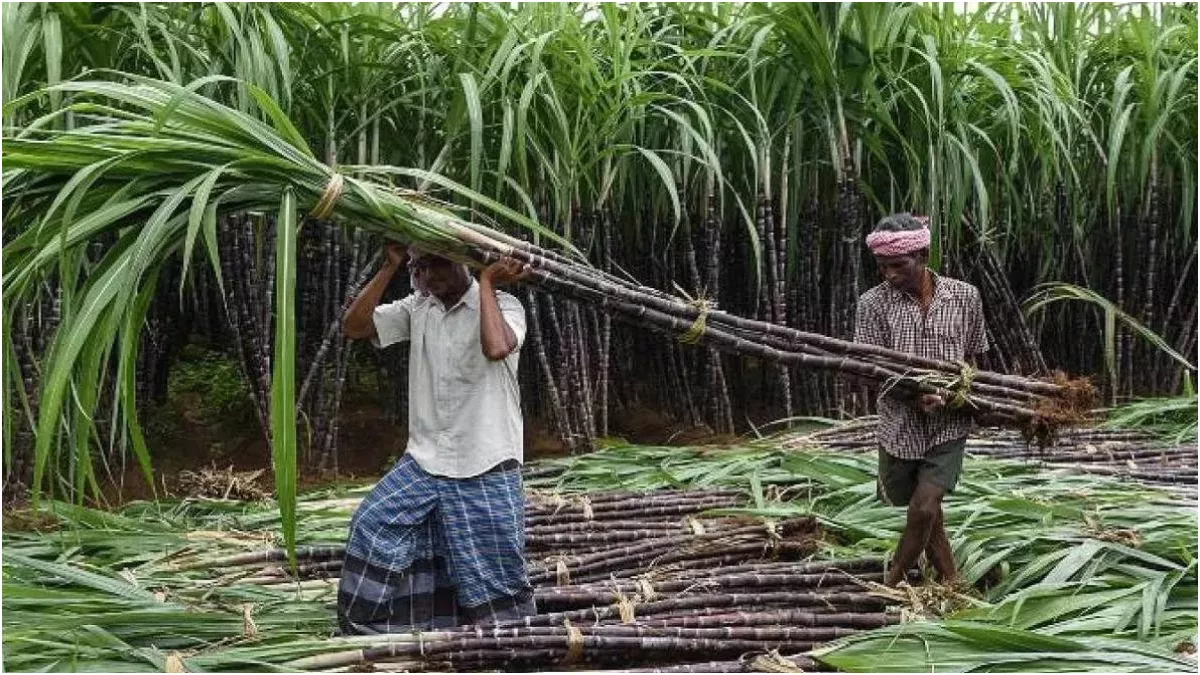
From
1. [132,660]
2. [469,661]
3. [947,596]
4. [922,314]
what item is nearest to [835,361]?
[922,314]

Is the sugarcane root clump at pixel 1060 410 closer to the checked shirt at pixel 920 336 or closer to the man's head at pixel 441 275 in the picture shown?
the checked shirt at pixel 920 336

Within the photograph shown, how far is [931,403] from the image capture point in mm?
2967

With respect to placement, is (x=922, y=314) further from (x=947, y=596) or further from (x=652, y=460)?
(x=652, y=460)

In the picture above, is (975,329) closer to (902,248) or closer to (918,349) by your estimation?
(918,349)

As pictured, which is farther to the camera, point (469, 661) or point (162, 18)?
point (162, 18)

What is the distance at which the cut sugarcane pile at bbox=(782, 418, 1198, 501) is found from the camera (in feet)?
13.6

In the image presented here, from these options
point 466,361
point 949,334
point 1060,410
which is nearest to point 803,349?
point 949,334

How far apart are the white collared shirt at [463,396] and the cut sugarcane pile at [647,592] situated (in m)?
0.34

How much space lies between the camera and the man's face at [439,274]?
9.25ft

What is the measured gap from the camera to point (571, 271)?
9.01ft

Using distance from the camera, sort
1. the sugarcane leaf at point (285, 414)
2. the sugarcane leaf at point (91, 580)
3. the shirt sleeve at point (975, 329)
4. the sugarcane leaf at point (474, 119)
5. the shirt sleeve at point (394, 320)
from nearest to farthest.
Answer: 1. the sugarcane leaf at point (285, 414)
2. the sugarcane leaf at point (91, 580)
3. the shirt sleeve at point (394, 320)
4. the shirt sleeve at point (975, 329)
5. the sugarcane leaf at point (474, 119)

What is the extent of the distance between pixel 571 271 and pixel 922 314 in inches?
32.4

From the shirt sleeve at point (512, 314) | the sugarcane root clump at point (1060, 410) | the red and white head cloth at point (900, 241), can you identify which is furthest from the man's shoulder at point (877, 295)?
the shirt sleeve at point (512, 314)

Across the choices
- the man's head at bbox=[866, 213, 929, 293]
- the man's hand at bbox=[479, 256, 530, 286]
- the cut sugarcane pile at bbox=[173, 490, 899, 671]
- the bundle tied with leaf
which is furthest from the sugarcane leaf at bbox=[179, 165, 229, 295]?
the man's head at bbox=[866, 213, 929, 293]
